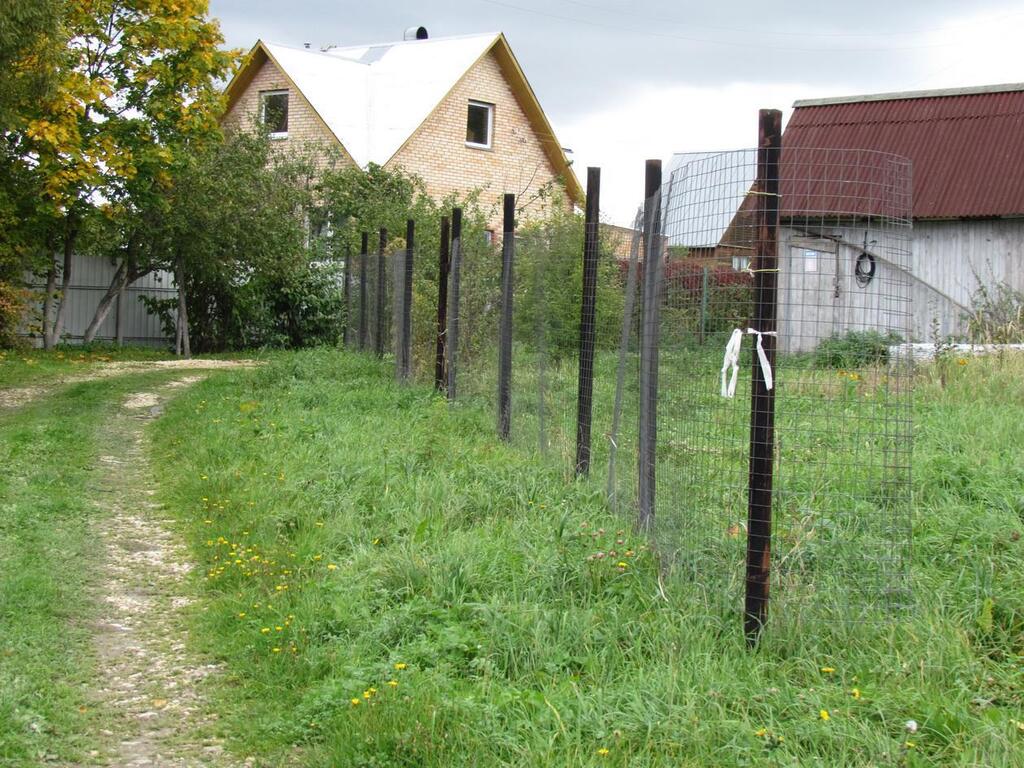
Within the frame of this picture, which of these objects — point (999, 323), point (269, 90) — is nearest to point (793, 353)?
point (999, 323)

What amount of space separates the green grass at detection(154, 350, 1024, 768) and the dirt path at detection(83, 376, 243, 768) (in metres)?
0.15

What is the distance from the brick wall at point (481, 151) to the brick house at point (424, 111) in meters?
0.03

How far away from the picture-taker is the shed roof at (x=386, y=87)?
2883 cm

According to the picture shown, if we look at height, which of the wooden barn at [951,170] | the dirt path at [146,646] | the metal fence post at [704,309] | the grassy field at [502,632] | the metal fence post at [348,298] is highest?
the wooden barn at [951,170]

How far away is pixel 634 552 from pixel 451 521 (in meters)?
1.39

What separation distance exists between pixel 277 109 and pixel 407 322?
1790 cm

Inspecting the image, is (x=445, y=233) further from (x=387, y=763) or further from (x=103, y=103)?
(x=103, y=103)

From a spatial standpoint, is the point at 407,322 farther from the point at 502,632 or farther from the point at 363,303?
the point at 502,632

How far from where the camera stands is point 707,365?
5.21 meters

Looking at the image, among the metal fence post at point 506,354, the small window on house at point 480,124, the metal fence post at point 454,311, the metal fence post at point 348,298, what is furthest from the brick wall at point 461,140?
the metal fence post at point 506,354

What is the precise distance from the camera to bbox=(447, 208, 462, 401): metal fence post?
11570 mm

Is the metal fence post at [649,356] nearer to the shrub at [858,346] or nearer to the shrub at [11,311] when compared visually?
the shrub at [858,346]

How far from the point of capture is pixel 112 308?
24.6m

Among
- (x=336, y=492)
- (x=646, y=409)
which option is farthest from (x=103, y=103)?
(x=646, y=409)
